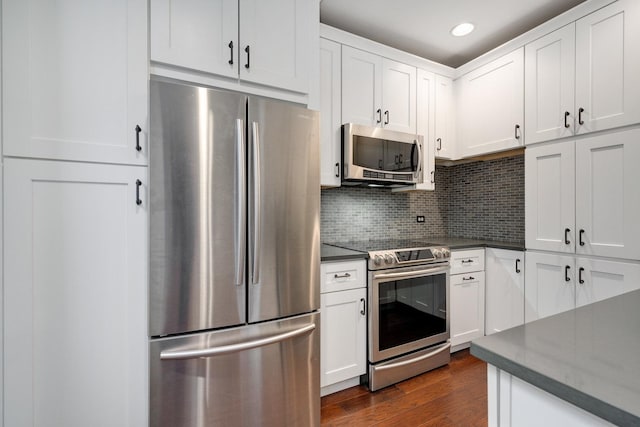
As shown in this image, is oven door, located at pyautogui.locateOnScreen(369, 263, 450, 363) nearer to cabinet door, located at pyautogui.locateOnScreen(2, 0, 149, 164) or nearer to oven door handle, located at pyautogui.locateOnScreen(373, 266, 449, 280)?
oven door handle, located at pyautogui.locateOnScreen(373, 266, 449, 280)

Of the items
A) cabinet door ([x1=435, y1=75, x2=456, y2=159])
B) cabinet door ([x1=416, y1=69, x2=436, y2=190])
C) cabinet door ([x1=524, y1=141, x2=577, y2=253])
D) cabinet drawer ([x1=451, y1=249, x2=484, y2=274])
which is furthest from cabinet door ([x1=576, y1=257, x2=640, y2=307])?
cabinet door ([x1=435, y1=75, x2=456, y2=159])

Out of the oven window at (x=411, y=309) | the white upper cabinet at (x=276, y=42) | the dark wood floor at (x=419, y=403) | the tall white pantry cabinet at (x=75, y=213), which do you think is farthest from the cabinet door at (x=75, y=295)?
the oven window at (x=411, y=309)

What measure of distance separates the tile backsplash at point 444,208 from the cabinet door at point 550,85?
22.7 inches

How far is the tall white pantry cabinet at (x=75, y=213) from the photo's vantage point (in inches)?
46.3

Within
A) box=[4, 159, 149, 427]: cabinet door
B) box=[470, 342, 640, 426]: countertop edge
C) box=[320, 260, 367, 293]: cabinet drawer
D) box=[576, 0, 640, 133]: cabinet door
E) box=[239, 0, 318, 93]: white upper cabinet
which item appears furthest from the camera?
box=[320, 260, 367, 293]: cabinet drawer

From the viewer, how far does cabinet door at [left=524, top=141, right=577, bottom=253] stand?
6.79 ft

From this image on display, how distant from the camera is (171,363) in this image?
1313 millimetres

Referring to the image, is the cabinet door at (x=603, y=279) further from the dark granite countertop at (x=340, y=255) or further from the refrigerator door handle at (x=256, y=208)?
the refrigerator door handle at (x=256, y=208)

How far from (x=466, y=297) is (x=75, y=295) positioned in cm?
266

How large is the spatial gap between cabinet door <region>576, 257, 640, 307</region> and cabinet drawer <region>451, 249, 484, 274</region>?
0.69m

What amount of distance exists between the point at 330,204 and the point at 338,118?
0.76m

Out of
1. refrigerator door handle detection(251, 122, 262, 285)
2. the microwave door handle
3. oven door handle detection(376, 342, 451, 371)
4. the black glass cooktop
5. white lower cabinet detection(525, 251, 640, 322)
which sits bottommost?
oven door handle detection(376, 342, 451, 371)

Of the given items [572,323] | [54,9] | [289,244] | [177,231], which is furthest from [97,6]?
[572,323]

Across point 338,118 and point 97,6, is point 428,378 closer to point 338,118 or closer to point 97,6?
point 338,118
